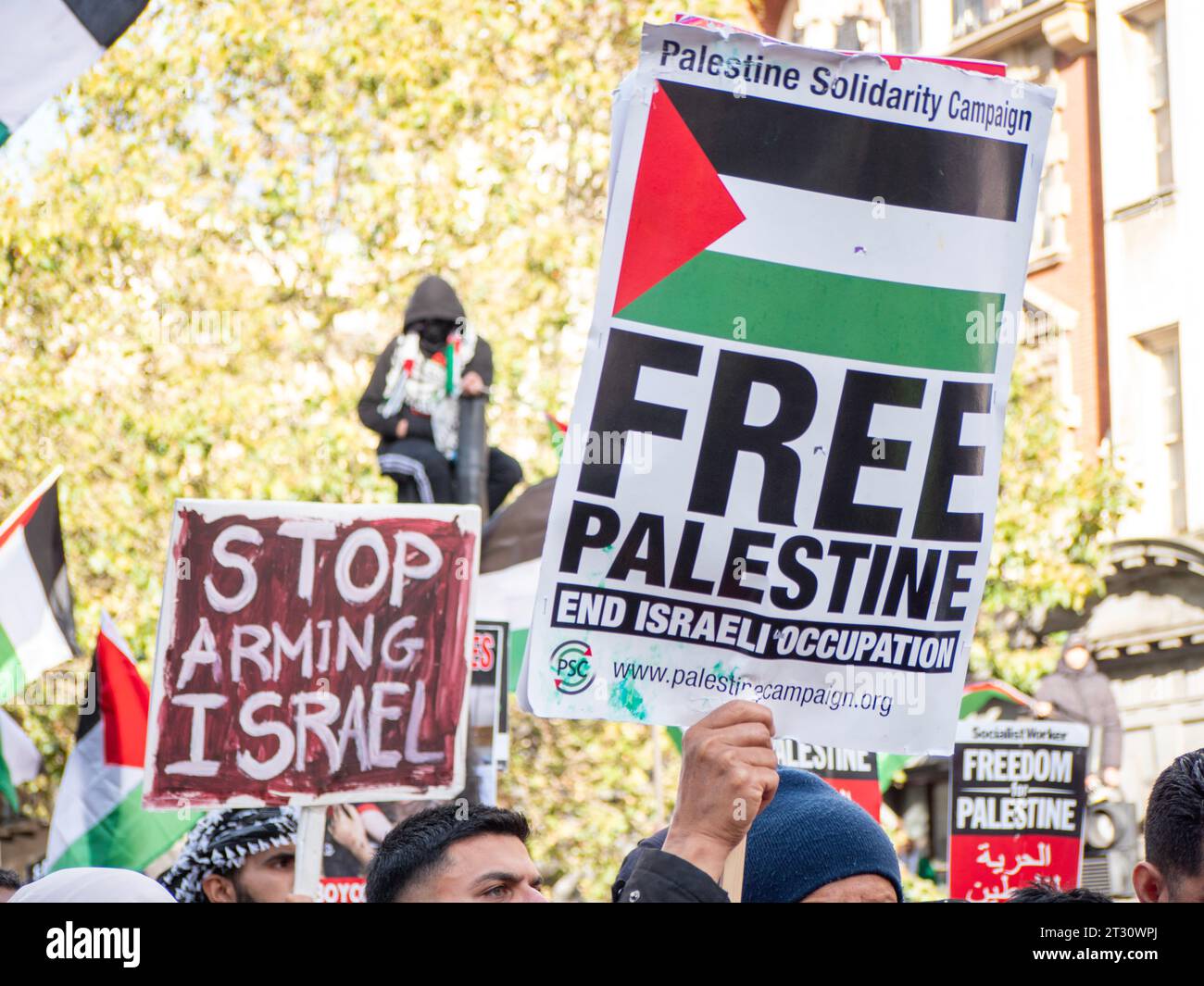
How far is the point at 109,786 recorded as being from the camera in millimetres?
7852

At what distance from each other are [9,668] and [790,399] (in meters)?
6.55

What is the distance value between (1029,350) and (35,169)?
1060 cm

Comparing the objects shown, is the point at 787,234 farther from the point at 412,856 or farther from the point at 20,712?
the point at 20,712

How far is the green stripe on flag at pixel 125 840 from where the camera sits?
7645 mm

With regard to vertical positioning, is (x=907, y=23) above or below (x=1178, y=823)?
above

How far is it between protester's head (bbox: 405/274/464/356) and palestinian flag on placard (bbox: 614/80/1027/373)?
5059 mm

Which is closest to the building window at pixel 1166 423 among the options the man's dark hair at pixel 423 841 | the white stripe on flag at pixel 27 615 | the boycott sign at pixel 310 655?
the white stripe on flag at pixel 27 615

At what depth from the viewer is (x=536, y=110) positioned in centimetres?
1620

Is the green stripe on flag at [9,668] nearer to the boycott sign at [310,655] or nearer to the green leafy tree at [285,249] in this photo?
the boycott sign at [310,655]

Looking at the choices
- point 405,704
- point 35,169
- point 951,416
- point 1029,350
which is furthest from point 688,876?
point 1029,350

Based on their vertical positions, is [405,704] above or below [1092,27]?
below

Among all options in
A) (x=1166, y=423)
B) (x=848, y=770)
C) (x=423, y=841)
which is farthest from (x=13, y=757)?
(x=1166, y=423)

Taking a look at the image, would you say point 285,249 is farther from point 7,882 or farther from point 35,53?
point 35,53

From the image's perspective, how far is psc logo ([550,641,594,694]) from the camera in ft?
9.86
